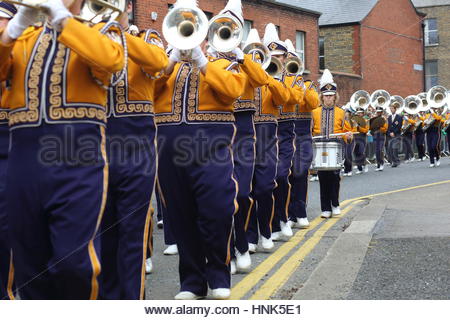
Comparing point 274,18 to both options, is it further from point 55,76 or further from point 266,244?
point 55,76

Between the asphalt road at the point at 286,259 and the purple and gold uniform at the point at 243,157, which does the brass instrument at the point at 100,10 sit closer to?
the asphalt road at the point at 286,259

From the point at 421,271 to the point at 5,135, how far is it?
12.0 ft

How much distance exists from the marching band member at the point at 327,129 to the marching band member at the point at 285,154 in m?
1.71

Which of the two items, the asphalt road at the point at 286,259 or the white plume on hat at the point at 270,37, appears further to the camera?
the white plume on hat at the point at 270,37

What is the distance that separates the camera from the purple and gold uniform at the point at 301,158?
961 cm

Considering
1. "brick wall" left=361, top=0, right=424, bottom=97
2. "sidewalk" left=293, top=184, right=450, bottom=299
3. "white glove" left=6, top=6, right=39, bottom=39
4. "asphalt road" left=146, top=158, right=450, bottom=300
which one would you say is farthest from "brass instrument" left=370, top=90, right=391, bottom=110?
"white glove" left=6, top=6, right=39, bottom=39

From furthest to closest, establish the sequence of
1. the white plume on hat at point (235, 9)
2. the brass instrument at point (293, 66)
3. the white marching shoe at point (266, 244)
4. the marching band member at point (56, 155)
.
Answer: the brass instrument at point (293, 66) → the white marching shoe at point (266, 244) → the white plume on hat at point (235, 9) → the marching band member at point (56, 155)

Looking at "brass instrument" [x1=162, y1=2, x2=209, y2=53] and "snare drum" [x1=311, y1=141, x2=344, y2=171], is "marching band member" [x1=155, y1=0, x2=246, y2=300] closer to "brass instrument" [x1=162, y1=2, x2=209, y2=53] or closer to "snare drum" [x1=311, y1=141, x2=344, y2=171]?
"brass instrument" [x1=162, y1=2, x2=209, y2=53]

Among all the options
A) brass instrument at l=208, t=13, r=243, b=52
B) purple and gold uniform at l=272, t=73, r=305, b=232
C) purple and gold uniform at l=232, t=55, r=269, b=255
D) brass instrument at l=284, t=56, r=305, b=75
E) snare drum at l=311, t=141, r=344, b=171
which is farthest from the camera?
snare drum at l=311, t=141, r=344, b=171


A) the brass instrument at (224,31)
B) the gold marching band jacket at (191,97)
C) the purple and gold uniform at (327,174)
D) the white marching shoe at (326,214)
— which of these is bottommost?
the white marching shoe at (326,214)

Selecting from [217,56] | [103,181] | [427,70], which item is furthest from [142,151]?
[427,70]

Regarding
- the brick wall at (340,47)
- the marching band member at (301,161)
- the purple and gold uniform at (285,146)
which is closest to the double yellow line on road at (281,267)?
the marching band member at (301,161)

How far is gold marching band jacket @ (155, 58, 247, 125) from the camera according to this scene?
5359mm

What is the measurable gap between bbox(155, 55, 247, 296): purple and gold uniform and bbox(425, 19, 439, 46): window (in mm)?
52059
